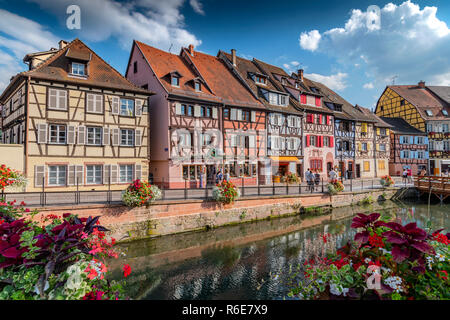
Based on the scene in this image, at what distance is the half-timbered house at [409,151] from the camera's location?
125ft

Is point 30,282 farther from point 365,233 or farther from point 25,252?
point 365,233

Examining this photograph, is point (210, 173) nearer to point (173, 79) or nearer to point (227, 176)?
point (227, 176)

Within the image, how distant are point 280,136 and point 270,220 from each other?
1272 cm

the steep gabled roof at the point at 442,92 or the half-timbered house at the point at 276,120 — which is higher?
the steep gabled roof at the point at 442,92

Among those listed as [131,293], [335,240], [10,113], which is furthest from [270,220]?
[10,113]

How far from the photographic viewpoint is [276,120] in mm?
26938

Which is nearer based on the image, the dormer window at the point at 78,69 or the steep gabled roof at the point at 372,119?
the dormer window at the point at 78,69

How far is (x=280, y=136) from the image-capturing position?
27156 mm

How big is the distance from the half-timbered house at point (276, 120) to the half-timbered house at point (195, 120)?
1.16 m

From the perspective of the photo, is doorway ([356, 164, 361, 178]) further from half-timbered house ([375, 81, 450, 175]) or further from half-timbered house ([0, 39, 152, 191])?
half-timbered house ([0, 39, 152, 191])

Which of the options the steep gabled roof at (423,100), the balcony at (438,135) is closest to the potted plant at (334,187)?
the balcony at (438,135)

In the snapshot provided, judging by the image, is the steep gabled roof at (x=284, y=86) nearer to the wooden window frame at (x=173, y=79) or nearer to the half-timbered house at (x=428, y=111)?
the wooden window frame at (x=173, y=79)

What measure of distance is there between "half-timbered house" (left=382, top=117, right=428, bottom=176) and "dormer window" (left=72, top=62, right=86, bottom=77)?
1520 inches
